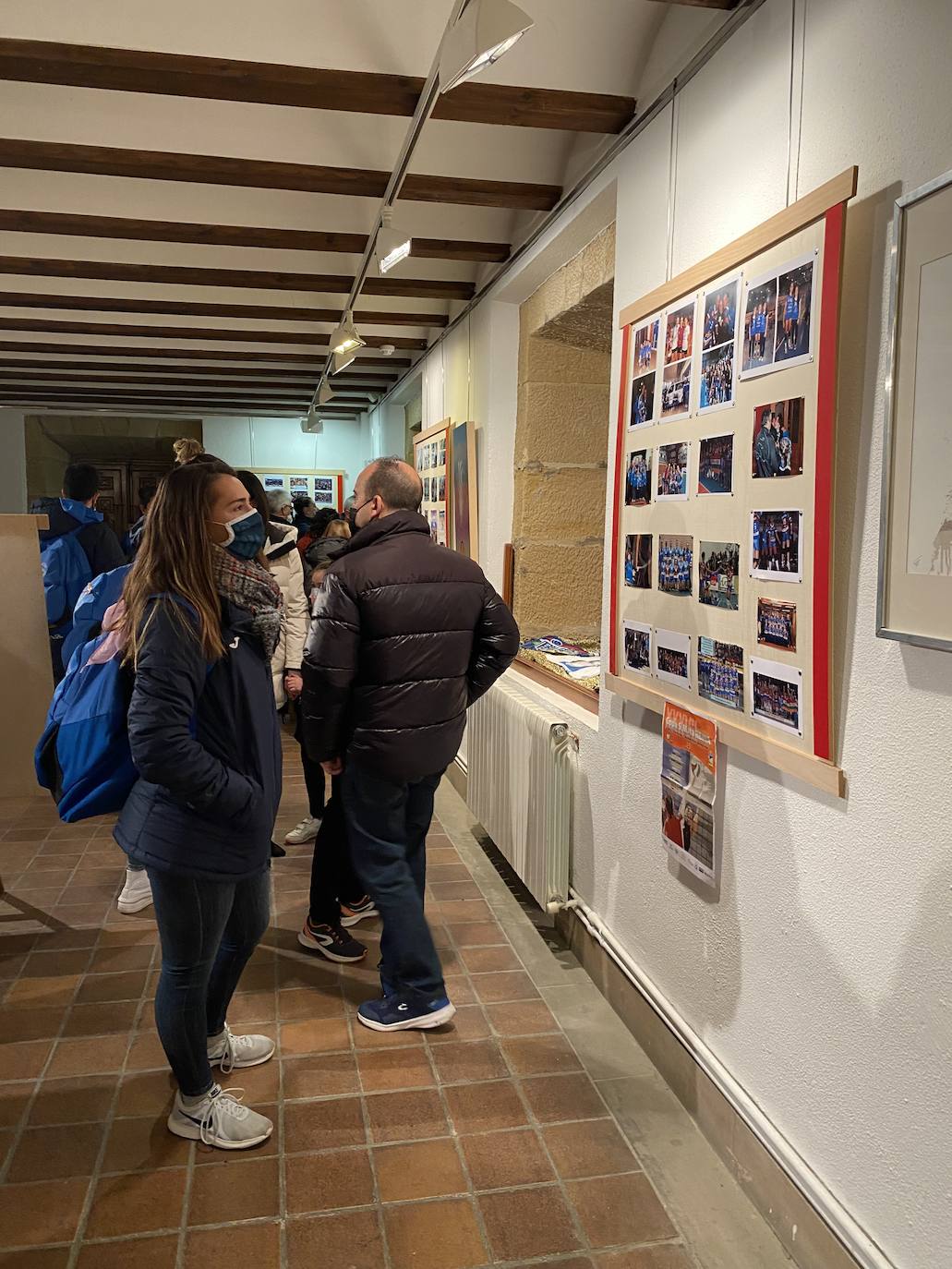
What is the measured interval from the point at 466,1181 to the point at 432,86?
9.30ft

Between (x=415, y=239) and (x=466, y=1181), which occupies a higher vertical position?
(x=415, y=239)

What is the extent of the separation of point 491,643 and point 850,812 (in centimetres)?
135

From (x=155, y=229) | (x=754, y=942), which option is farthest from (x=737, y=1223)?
(x=155, y=229)

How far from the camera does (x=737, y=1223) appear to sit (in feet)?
6.68

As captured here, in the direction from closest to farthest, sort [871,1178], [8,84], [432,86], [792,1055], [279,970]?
1. [871,1178]
2. [792,1055]
3. [432,86]
4. [8,84]
5. [279,970]

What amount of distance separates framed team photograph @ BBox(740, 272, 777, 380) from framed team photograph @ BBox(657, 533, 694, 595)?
1.51 ft

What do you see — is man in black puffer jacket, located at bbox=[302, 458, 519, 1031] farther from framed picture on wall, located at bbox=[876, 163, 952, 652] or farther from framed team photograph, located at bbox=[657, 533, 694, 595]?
framed picture on wall, located at bbox=[876, 163, 952, 652]

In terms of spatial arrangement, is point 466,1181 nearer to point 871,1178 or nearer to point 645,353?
point 871,1178

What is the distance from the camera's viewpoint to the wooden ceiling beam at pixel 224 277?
471 cm

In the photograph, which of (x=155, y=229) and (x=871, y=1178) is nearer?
(x=871, y=1178)

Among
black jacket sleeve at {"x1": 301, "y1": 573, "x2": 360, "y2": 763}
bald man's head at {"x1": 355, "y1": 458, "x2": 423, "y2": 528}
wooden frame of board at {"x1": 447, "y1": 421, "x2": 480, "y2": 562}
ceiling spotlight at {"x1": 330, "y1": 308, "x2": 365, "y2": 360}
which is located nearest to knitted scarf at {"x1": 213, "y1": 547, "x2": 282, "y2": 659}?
black jacket sleeve at {"x1": 301, "y1": 573, "x2": 360, "y2": 763}

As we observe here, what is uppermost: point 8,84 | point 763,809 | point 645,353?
point 8,84

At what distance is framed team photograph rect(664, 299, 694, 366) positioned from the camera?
2.24m

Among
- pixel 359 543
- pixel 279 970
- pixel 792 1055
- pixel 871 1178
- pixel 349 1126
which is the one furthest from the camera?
pixel 279 970
